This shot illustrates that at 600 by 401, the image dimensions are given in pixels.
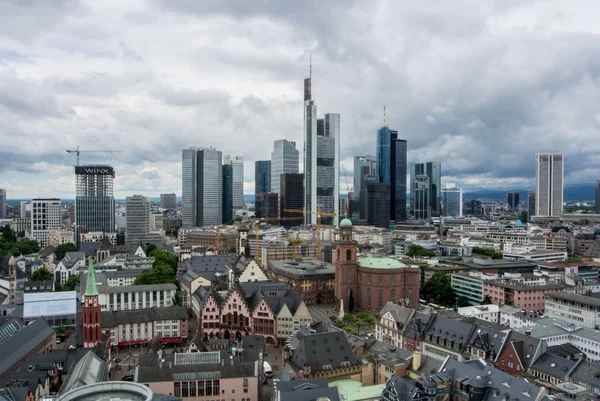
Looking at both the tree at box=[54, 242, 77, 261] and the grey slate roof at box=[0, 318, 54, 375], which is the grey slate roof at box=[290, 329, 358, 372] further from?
the tree at box=[54, 242, 77, 261]

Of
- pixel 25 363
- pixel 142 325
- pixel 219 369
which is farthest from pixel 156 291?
pixel 219 369

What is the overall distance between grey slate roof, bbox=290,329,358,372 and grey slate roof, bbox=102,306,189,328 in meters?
32.0

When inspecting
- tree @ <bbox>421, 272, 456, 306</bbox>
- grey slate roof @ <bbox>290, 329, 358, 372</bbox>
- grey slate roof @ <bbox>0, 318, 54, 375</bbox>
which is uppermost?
grey slate roof @ <bbox>290, 329, 358, 372</bbox>

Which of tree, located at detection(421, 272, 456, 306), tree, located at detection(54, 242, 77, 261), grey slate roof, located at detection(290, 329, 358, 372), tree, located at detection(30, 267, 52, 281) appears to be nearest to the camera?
grey slate roof, located at detection(290, 329, 358, 372)

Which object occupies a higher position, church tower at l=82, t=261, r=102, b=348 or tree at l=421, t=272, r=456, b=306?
church tower at l=82, t=261, r=102, b=348

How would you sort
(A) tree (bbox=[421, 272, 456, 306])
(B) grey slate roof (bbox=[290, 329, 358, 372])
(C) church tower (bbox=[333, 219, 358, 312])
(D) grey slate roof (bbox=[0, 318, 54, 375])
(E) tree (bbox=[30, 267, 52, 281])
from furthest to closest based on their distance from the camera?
1. (E) tree (bbox=[30, 267, 52, 281])
2. (A) tree (bbox=[421, 272, 456, 306])
3. (C) church tower (bbox=[333, 219, 358, 312])
4. (D) grey slate roof (bbox=[0, 318, 54, 375])
5. (B) grey slate roof (bbox=[290, 329, 358, 372])

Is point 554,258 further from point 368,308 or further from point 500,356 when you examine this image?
point 500,356

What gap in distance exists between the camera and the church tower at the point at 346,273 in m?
115

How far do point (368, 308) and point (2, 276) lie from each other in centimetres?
8350

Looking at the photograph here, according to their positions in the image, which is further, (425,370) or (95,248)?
(95,248)

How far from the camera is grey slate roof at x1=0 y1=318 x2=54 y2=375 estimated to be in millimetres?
62375

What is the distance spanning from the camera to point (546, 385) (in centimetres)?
5706

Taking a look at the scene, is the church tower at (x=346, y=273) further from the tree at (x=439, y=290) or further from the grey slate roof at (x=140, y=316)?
the grey slate roof at (x=140, y=316)

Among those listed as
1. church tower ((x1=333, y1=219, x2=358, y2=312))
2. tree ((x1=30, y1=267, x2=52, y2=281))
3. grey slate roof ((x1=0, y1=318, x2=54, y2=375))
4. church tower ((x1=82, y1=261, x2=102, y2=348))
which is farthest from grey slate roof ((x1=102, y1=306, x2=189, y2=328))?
tree ((x1=30, y1=267, x2=52, y2=281))
